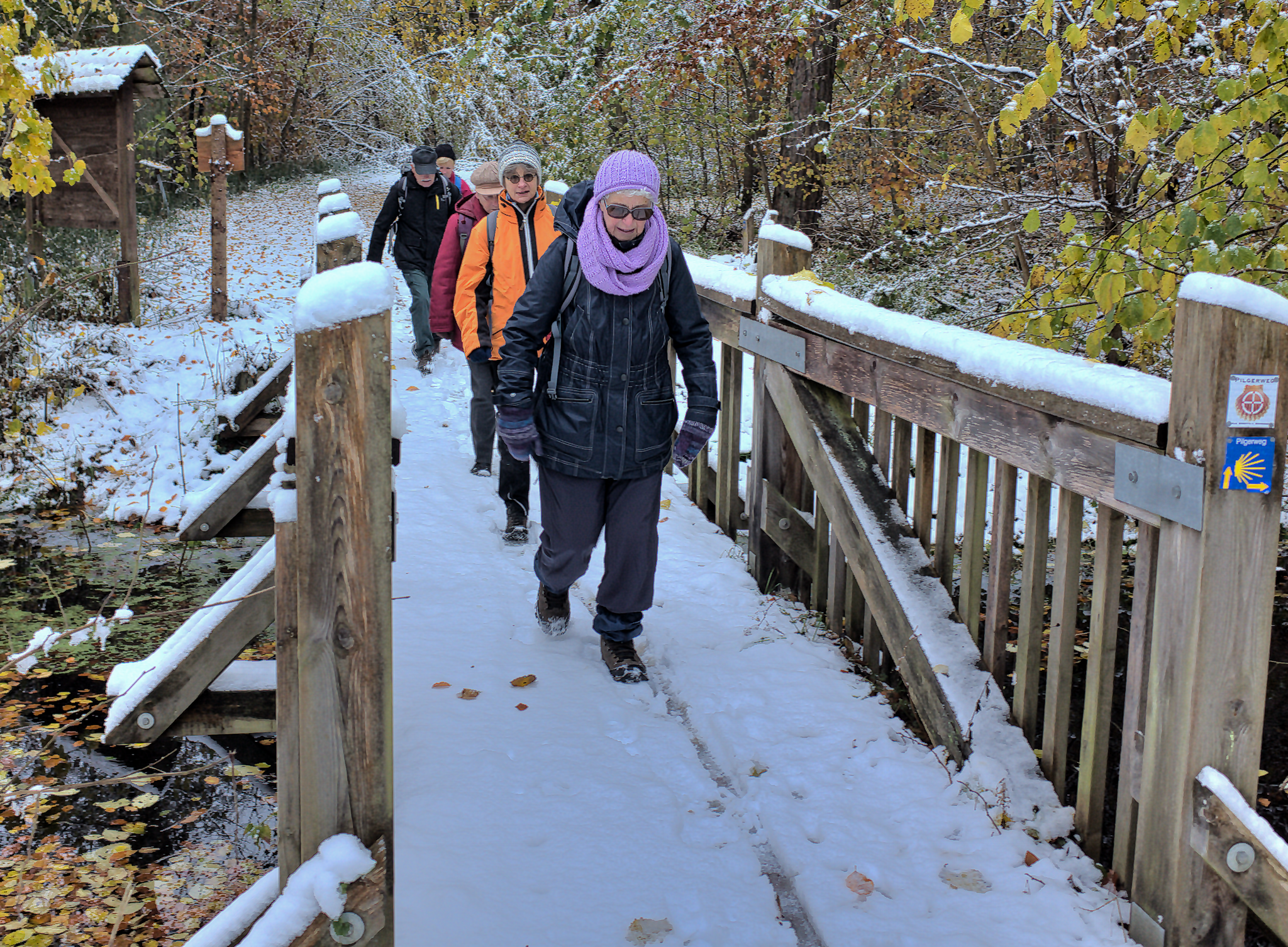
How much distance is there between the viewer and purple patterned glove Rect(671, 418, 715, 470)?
4.21 metres

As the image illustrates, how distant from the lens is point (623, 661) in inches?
172

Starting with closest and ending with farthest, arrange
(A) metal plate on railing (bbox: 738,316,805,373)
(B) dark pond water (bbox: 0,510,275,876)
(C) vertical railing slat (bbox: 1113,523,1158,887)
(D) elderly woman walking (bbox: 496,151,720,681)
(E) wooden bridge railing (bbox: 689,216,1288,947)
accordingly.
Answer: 1. (E) wooden bridge railing (bbox: 689,216,1288,947)
2. (C) vertical railing slat (bbox: 1113,523,1158,887)
3. (B) dark pond water (bbox: 0,510,275,876)
4. (D) elderly woman walking (bbox: 496,151,720,681)
5. (A) metal plate on railing (bbox: 738,316,805,373)

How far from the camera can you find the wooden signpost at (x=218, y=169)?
35.8 ft

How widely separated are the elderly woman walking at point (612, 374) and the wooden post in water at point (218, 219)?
7844 millimetres

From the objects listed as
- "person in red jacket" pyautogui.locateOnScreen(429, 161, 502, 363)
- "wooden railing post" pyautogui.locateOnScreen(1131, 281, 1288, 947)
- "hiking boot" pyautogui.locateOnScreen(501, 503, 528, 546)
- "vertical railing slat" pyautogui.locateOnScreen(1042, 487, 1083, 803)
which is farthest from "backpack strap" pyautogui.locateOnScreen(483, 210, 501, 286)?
"wooden railing post" pyautogui.locateOnScreen(1131, 281, 1288, 947)

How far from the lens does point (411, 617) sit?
15.9ft

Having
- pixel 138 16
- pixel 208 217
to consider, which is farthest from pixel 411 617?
pixel 208 217

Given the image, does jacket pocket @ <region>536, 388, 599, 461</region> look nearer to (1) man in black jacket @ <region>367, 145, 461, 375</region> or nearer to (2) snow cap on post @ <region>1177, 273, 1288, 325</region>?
(2) snow cap on post @ <region>1177, 273, 1288, 325</region>

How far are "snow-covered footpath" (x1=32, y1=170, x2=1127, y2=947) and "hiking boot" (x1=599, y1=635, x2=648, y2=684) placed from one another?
5 centimetres

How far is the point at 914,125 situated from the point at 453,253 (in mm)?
5810

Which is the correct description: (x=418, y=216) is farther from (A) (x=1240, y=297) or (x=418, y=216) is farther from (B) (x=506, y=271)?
(A) (x=1240, y=297)

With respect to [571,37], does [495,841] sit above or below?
below

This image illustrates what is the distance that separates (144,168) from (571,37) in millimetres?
6654

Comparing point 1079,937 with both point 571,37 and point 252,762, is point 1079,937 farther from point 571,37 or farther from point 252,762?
point 571,37
